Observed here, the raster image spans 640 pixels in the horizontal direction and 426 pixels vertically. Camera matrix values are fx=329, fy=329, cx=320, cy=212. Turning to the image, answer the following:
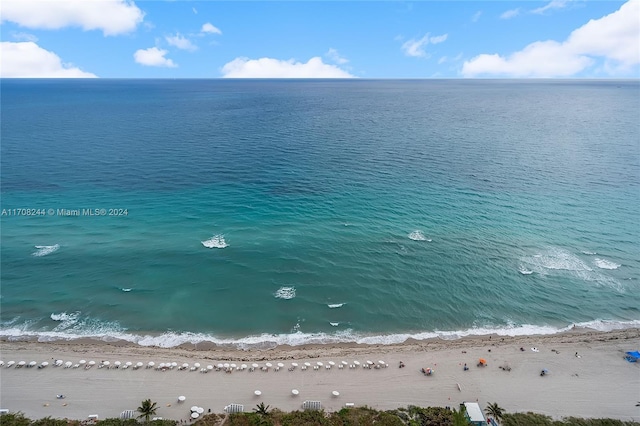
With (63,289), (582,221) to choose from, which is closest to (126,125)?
(63,289)

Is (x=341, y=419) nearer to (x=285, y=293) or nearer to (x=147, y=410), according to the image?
(x=147, y=410)

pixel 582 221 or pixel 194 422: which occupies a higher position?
pixel 582 221

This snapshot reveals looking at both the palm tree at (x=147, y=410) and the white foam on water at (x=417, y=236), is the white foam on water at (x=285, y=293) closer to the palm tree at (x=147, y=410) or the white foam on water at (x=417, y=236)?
the palm tree at (x=147, y=410)

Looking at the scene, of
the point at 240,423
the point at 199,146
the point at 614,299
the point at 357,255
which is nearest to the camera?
the point at 240,423

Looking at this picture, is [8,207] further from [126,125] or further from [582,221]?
[582,221]

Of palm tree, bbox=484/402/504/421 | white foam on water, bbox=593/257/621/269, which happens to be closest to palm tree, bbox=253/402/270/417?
palm tree, bbox=484/402/504/421

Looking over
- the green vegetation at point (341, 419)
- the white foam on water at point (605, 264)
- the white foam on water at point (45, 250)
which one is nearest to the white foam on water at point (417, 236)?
the white foam on water at point (605, 264)
